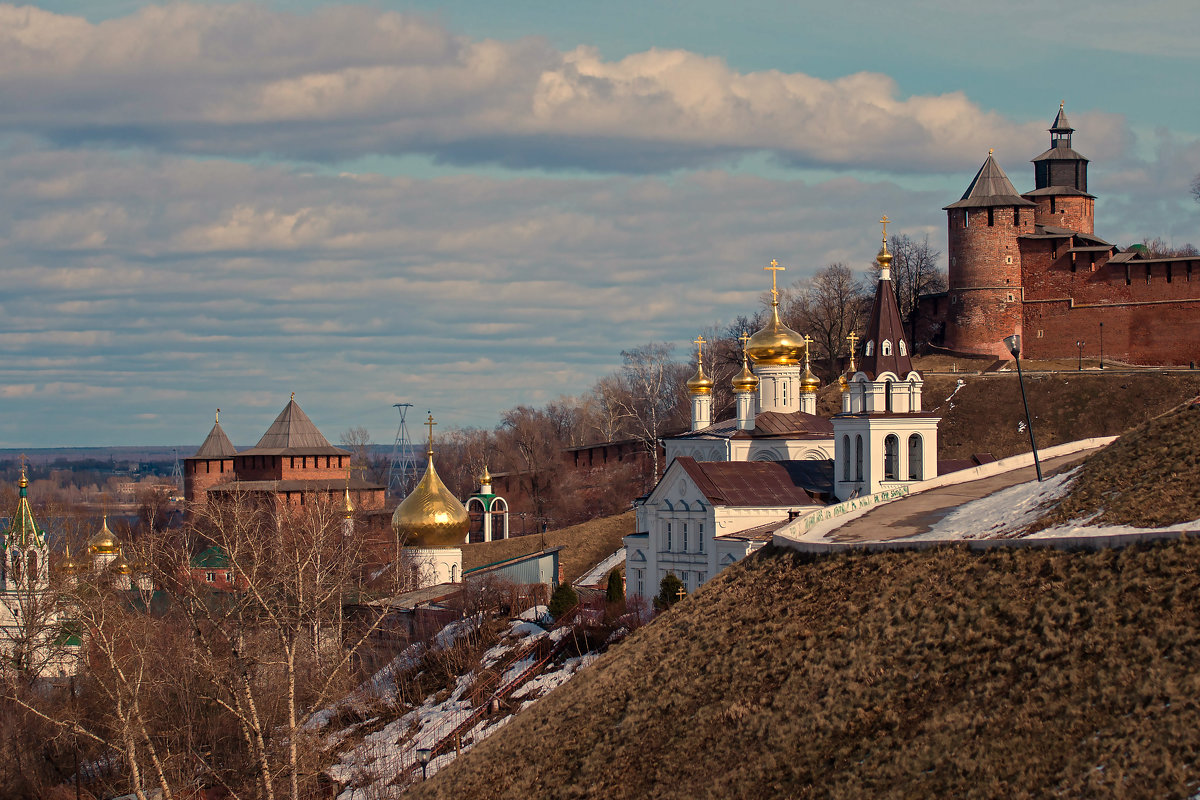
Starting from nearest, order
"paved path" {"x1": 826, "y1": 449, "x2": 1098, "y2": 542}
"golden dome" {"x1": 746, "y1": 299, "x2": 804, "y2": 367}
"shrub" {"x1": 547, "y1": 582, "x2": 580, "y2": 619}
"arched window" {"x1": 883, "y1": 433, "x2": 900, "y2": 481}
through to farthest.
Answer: "paved path" {"x1": 826, "y1": 449, "x2": 1098, "y2": 542}
"shrub" {"x1": 547, "y1": 582, "x2": 580, "y2": 619}
"arched window" {"x1": 883, "y1": 433, "x2": 900, "y2": 481}
"golden dome" {"x1": 746, "y1": 299, "x2": 804, "y2": 367}

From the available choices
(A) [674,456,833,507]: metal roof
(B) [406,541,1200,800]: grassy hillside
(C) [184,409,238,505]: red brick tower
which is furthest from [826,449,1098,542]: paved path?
(C) [184,409,238,505]: red brick tower

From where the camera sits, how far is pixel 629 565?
3066 cm

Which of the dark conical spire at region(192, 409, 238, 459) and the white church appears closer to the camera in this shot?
the white church

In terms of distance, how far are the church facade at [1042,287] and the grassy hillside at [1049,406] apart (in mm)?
4926

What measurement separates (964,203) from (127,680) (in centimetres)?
3703

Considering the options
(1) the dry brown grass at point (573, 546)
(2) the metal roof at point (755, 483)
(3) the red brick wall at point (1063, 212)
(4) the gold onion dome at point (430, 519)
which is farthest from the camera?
(3) the red brick wall at point (1063, 212)

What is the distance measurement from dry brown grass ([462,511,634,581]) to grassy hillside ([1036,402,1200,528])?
1979cm

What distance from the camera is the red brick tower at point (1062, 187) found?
52.8 m

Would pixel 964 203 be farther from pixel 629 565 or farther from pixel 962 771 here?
pixel 962 771

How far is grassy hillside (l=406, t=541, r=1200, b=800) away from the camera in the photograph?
38.5ft

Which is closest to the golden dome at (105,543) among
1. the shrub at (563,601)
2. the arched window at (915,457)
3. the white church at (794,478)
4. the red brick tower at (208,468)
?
the red brick tower at (208,468)

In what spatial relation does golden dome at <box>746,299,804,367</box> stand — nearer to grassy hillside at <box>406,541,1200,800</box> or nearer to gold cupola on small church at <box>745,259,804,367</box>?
gold cupola on small church at <box>745,259,804,367</box>

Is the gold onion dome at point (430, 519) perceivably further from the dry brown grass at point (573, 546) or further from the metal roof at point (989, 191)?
the metal roof at point (989, 191)

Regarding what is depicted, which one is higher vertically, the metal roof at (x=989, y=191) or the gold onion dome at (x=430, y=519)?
the metal roof at (x=989, y=191)
